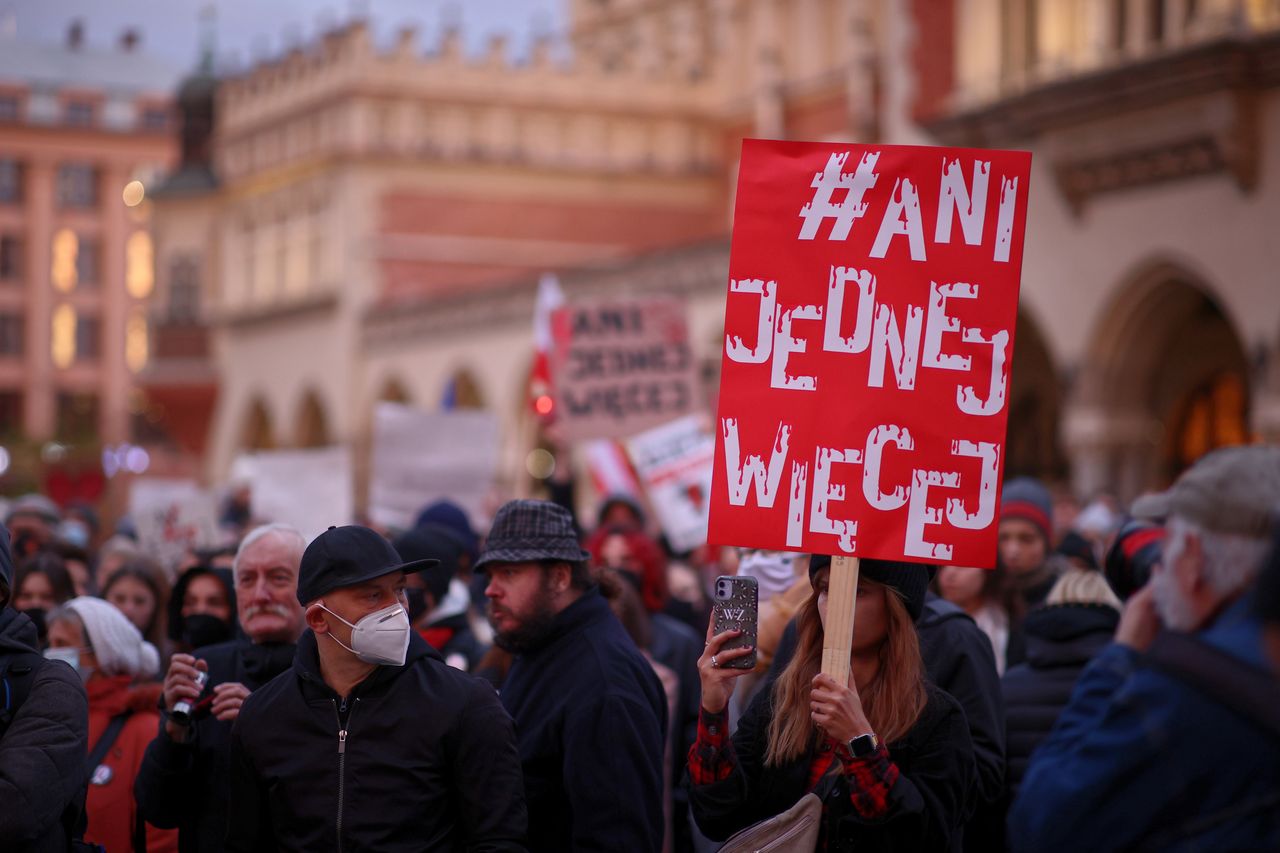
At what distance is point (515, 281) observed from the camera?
35781 mm

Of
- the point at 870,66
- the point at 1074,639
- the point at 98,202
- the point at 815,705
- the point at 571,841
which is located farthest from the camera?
the point at 98,202

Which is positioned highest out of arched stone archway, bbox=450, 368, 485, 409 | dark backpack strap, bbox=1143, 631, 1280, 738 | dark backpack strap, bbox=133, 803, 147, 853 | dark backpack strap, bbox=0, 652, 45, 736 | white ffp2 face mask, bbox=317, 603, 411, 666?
arched stone archway, bbox=450, 368, 485, 409

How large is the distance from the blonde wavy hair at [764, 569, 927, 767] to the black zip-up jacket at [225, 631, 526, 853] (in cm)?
66

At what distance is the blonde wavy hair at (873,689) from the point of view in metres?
4.72

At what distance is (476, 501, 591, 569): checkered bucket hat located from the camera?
571cm

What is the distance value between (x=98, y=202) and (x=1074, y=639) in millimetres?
81120

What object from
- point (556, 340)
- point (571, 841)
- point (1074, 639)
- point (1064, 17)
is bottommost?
point (571, 841)

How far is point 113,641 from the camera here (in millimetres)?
6473

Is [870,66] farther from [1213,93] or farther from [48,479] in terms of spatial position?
[48,479]

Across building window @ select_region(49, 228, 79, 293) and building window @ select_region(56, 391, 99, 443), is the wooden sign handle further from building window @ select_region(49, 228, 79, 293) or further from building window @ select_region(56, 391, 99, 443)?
building window @ select_region(49, 228, 79, 293)

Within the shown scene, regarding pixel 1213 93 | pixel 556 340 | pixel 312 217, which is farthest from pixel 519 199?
pixel 556 340

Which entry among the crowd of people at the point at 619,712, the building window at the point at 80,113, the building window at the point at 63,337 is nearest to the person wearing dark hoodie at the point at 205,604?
the crowd of people at the point at 619,712

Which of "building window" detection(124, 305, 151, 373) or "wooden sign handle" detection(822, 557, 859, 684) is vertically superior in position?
"building window" detection(124, 305, 151, 373)

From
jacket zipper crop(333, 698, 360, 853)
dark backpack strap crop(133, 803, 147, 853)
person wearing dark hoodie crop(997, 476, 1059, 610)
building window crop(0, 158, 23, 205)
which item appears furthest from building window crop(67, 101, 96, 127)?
jacket zipper crop(333, 698, 360, 853)
